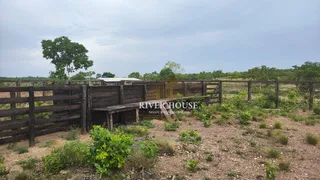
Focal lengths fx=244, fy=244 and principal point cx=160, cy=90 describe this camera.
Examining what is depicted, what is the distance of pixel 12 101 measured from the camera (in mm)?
5875

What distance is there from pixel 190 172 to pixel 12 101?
452 centimetres

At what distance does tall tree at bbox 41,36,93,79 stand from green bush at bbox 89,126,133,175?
140ft

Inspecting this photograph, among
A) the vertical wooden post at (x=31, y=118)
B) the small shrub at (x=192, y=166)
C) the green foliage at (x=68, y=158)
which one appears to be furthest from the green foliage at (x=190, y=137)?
the vertical wooden post at (x=31, y=118)

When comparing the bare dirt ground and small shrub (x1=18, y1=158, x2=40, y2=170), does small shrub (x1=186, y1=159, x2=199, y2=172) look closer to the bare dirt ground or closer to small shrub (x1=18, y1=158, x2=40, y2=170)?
the bare dirt ground

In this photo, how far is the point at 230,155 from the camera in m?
5.48

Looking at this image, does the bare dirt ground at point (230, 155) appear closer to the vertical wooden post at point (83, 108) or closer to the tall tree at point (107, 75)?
the vertical wooden post at point (83, 108)

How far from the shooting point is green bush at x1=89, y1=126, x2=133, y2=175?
160 inches

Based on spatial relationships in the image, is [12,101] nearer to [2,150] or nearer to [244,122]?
[2,150]

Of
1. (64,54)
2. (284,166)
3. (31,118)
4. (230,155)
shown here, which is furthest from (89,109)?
(64,54)

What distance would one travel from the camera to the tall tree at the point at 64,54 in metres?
45.5

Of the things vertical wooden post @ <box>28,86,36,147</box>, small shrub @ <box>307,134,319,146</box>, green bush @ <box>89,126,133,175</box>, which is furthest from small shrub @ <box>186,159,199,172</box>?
vertical wooden post @ <box>28,86,36,147</box>

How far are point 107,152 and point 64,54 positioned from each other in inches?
1818

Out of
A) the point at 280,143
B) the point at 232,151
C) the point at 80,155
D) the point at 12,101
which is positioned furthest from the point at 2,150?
the point at 280,143

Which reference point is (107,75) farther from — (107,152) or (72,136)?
(107,152)
